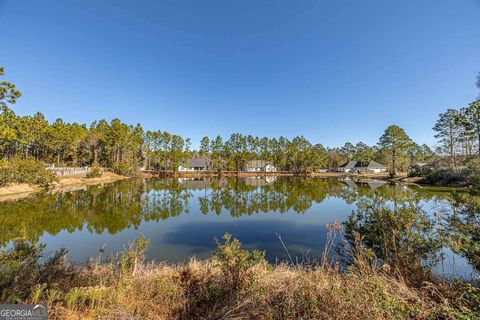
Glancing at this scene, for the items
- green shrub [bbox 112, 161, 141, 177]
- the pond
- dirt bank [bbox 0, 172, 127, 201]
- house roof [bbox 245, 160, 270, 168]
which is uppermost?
house roof [bbox 245, 160, 270, 168]

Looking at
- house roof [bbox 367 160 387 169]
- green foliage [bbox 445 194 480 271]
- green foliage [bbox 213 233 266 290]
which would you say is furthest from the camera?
house roof [bbox 367 160 387 169]

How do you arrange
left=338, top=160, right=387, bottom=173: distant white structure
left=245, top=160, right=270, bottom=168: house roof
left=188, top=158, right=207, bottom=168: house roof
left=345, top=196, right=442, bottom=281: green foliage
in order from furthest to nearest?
1. left=245, top=160, right=270, bottom=168: house roof
2. left=188, top=158, right=207, bottom=168: house roof
3. left=338, top=160, right=387, bottom=173: distant white structure
4. left=345, top=196, right=442, bottom=281: green foliage

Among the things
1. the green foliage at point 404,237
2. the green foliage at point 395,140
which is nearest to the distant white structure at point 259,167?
the green foliage at point 395,140

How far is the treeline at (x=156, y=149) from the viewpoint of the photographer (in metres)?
46.0

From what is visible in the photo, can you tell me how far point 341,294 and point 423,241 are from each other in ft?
11.4

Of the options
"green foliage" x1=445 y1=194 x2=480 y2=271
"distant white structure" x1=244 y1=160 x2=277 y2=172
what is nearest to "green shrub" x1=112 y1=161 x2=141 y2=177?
"distant white structure" x1=244 y1=160 x2=277 y2=172

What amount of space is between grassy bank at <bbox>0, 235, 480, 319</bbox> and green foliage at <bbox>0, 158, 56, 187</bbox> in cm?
2496

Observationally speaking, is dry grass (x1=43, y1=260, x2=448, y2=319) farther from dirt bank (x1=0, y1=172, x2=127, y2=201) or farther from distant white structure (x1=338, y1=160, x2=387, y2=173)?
distant white structure (x1=338, y1=160, x2=387, y2=173)

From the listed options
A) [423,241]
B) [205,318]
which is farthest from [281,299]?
[423,241]

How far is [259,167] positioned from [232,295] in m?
80.6

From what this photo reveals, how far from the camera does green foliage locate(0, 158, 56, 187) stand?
21625 millimetres

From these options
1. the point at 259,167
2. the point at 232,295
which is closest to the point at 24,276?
the point at 232,295

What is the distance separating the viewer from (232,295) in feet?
12.2

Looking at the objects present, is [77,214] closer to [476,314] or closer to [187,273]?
[187,273]
